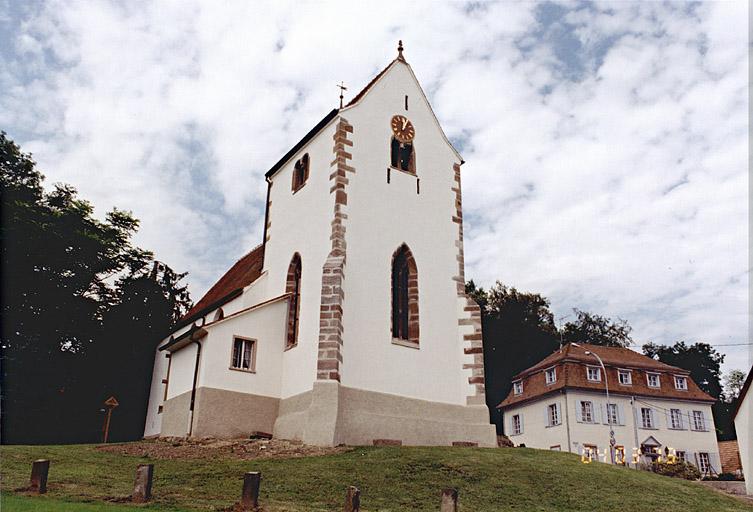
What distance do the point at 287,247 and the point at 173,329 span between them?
11.2 meters

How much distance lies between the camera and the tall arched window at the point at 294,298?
26375 mm

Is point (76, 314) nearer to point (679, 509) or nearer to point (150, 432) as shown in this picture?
point (150, 432)

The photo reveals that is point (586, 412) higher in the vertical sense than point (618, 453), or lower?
higher

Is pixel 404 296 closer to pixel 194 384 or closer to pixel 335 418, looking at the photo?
pixel 335 418

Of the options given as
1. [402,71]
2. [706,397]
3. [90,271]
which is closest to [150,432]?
[90,271]

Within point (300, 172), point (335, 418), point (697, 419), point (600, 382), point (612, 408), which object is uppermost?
point (300, 172)

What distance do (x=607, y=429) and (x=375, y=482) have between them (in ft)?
116

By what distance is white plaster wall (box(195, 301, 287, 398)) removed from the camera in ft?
82.1

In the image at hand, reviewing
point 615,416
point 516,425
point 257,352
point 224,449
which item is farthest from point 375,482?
point 516,425

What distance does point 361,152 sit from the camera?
88.9ft

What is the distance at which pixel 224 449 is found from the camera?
21344 millimetres

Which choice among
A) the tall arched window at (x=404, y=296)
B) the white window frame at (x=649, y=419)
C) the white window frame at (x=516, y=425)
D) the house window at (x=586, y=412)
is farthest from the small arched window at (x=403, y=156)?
the white window frame at (x=649, y=419)

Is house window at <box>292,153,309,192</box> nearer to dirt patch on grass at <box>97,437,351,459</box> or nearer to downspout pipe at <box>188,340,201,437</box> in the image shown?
downspout pipe at <box>188,340,201,437</box>

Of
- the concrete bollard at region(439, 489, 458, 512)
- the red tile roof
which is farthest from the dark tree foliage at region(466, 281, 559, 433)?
the concrete bollard at region(439, 489, 458, 512)
